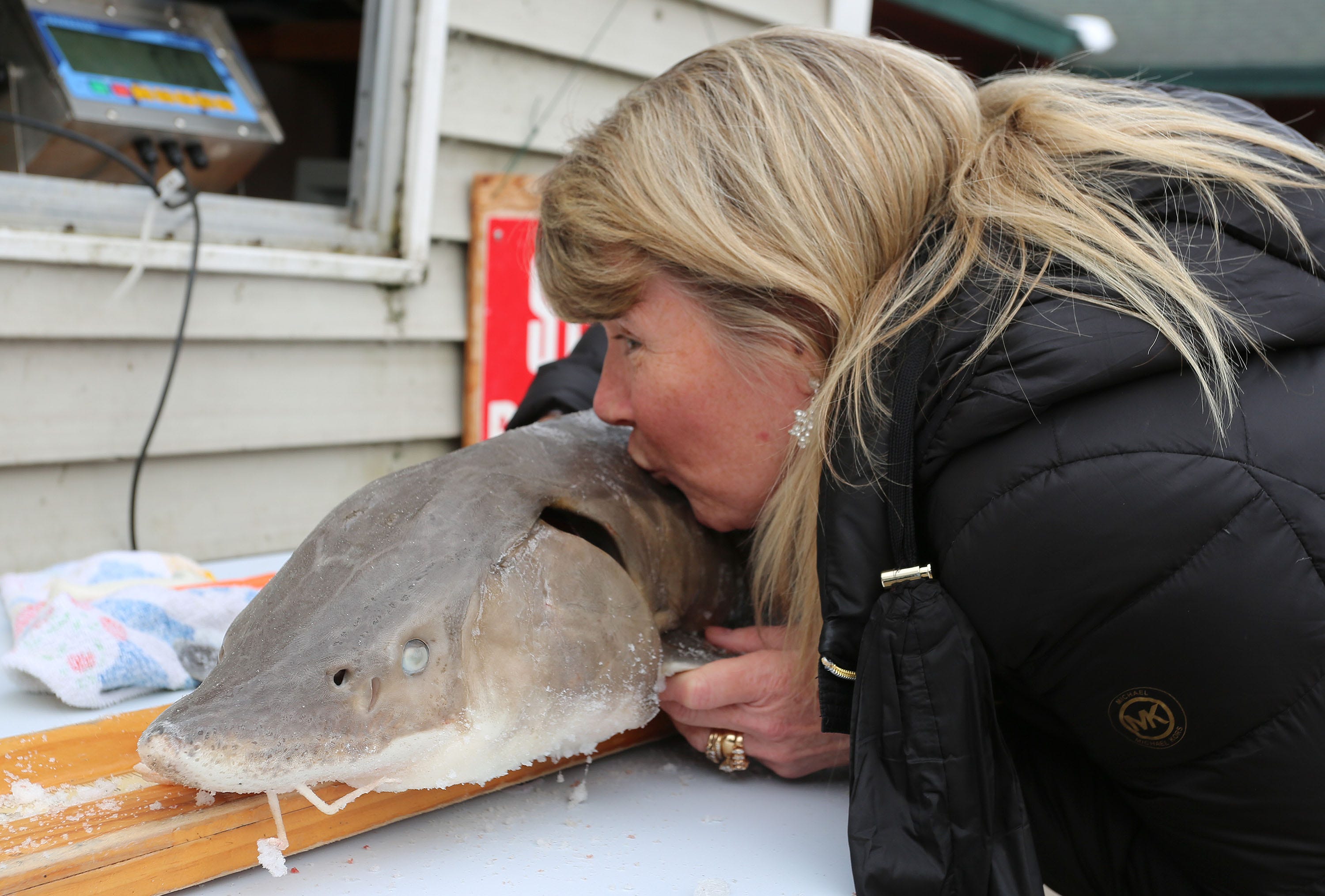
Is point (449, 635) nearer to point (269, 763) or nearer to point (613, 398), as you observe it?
point (269, 763)

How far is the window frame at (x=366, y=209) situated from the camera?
2.25m

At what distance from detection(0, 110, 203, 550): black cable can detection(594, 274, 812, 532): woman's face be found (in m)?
1.23

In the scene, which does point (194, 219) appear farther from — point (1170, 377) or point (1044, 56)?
point (1044, 56)

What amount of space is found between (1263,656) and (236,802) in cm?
109

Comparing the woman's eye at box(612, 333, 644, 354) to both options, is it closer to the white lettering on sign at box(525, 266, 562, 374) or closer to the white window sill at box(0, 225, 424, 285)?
the white window sill at box(0, 225, 424, 285)

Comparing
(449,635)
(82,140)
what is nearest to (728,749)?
→ (449,635)

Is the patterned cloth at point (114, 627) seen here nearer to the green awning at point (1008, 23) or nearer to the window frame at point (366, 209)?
the window frame at point (366, 209)

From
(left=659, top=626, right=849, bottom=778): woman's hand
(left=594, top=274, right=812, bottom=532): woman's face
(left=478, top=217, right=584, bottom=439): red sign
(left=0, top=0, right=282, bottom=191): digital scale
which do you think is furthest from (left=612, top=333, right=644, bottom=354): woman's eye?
(left=0, top=0, right=282, bottom=191): digital scale

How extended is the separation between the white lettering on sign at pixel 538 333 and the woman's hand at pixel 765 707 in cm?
166

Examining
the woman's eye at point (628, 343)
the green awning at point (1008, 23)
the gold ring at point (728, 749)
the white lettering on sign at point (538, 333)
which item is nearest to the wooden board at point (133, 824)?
the gold ring at point (728, 749)

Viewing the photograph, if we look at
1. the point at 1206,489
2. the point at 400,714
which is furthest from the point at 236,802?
the point at 1206,489

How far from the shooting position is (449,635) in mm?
1176

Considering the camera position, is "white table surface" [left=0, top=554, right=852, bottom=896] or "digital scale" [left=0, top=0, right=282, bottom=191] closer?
"white table surface" [left=0, top=554, right=852, bottom=896]

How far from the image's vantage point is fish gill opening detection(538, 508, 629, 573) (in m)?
1.48
